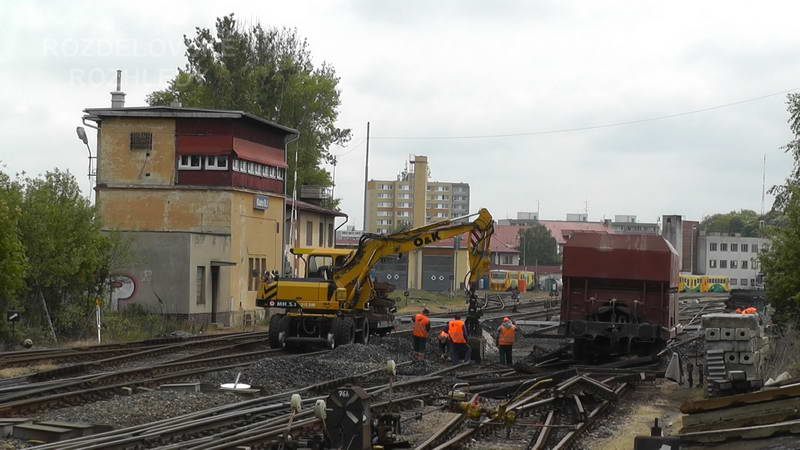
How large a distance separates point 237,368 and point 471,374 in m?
4.98

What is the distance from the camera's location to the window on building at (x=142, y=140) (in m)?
39.9

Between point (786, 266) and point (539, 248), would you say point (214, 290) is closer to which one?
point (786, 266)

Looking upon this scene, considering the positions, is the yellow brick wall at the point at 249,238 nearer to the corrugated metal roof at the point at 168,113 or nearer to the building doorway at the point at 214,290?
the building doorway at the point at 214,290

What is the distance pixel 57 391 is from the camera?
17.7 metres

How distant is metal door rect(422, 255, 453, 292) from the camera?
264 feet

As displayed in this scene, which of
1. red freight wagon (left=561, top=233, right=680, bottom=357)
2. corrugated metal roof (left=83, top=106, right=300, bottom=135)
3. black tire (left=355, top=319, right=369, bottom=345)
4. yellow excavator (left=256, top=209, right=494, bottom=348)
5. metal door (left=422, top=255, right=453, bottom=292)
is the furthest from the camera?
metal door (left=422, top=255, right=453, bottom=292)

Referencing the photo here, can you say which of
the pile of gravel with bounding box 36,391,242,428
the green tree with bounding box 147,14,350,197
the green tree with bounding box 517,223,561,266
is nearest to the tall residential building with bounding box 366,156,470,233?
the green tree with bounding box 517,223,561,266

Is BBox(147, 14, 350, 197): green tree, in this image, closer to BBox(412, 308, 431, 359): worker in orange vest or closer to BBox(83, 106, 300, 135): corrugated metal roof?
BBox(83, 106, 300, 135): corrugated metal roof

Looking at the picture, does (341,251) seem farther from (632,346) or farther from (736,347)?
(736,347)

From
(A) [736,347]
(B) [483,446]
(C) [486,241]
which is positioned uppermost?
(C) [486,241]

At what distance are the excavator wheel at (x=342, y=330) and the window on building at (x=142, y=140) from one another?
1585cm

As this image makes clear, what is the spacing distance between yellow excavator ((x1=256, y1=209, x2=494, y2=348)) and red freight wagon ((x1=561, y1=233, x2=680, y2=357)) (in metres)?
2.69

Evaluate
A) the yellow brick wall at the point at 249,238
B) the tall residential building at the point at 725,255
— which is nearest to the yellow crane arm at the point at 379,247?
the yellow brick wall at the point at 249,238

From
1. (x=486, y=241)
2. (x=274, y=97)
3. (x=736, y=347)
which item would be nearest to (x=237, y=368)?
(x=486, y=241)
